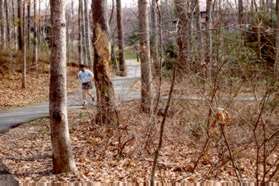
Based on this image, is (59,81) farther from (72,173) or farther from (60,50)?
(72,173)

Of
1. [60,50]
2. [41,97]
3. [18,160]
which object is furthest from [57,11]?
[41,97]

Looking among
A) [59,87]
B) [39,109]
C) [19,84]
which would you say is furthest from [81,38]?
[59,87]

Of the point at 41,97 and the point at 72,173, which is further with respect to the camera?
the point at 41,97

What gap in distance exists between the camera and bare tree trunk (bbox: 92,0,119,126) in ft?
44.6

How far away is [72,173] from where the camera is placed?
32.9 feet

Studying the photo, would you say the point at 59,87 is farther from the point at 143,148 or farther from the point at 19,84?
the point at 19,84

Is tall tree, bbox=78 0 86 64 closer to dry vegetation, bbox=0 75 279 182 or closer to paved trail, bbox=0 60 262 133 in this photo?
paved trail, bbox=0 60 262 133

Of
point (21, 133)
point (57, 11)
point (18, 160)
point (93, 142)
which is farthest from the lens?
point (21, 133)

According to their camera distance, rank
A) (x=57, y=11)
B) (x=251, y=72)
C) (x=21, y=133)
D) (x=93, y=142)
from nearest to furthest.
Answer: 1. (x=251, y=72)
2. (x=57, y=11)
3. (x=93, y=142)
4. (x=21, y=133)

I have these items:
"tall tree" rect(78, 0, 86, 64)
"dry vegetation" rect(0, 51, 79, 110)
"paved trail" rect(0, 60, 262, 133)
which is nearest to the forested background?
"paved trail" rect(0, 60, 262, 133)

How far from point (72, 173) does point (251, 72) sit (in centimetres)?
409

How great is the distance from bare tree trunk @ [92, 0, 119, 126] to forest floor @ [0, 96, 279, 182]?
0.96ft

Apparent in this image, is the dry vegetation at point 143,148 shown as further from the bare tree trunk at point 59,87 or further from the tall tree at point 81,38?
the tall tree at point 81,38

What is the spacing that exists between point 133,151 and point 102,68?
147 inches
